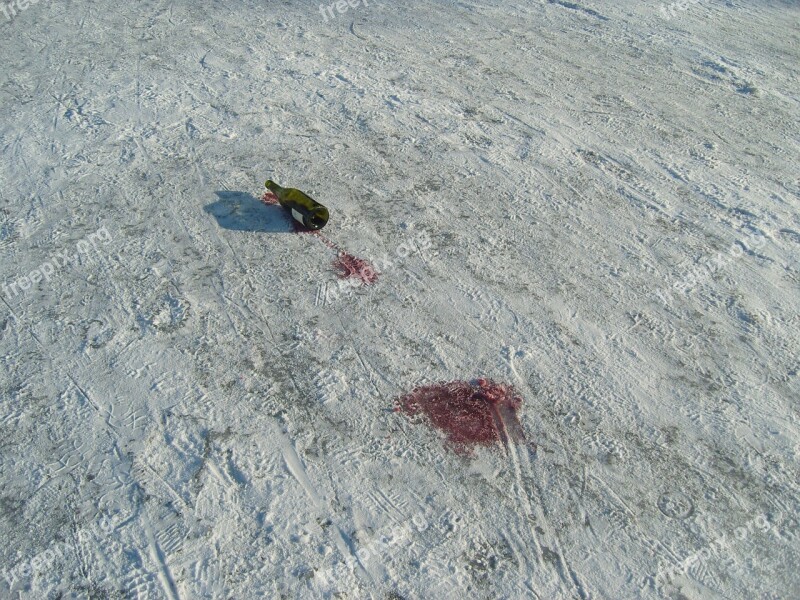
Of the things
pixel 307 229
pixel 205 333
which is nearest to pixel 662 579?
pixel 205 333

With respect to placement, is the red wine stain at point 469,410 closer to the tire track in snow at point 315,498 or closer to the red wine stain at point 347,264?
the tire track in snow at point 315,498

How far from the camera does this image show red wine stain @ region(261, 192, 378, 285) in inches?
173

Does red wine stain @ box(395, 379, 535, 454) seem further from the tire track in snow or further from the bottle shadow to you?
the bottle shadow

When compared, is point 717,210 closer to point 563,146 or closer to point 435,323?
point 563,146

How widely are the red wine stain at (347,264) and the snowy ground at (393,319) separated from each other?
73 mm

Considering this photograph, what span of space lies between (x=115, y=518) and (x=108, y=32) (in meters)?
6.48

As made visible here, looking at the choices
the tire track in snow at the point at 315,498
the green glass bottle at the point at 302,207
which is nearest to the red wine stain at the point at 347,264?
the green glass bottle at the point at 302,207

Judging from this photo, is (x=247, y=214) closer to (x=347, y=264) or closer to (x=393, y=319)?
(x=347, y=264)

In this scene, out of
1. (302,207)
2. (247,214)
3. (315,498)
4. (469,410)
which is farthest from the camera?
(247,214)

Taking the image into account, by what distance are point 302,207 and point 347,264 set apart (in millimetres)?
558

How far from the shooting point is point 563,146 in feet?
18.8

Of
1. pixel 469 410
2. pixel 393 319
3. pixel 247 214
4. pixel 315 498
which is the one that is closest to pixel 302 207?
pixel 247 214

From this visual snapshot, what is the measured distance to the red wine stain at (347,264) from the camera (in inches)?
173

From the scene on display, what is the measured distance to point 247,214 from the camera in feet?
15.9
